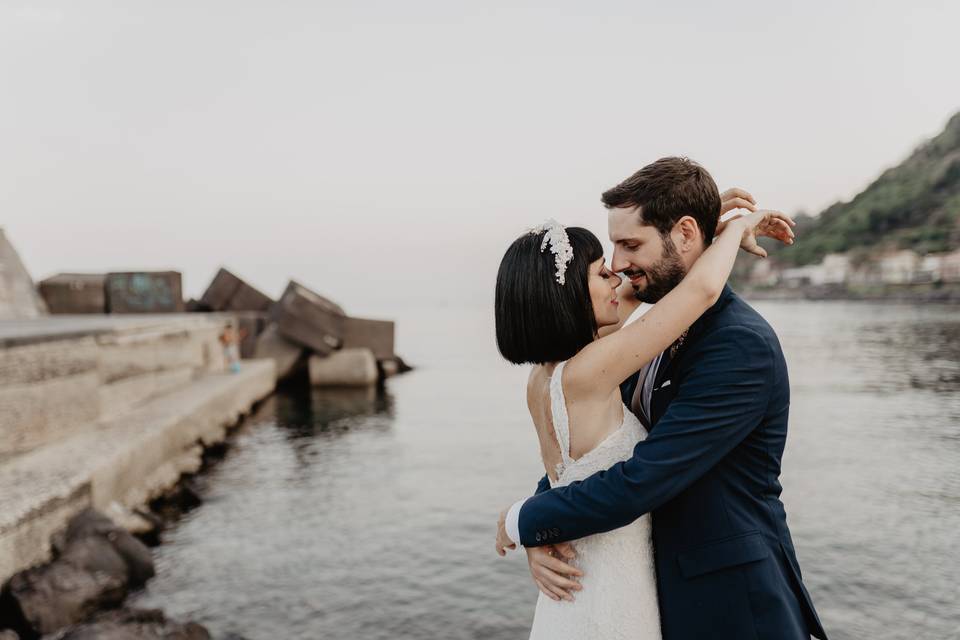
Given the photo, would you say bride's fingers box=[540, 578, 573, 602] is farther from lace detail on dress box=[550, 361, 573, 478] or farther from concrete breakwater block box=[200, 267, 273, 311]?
concrete breakwater block box=[200, 267, 273, 311]

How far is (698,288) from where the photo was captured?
2.00m

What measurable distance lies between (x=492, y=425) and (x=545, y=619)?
1316 cm

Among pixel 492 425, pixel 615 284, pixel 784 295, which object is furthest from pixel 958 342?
pixel 784 295

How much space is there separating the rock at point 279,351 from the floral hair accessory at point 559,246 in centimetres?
1971

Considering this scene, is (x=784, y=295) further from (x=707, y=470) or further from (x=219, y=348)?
(x=707, y=470)

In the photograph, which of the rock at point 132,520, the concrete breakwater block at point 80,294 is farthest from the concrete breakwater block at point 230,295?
the rock at point 132,520

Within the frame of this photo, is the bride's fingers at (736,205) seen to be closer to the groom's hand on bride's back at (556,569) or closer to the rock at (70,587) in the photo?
the groom's hand on bride's back at (556,569)

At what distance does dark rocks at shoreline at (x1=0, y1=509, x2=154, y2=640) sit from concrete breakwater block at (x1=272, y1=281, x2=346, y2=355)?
14226 mm

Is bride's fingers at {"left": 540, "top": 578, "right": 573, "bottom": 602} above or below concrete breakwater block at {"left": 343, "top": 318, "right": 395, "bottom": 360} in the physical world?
above

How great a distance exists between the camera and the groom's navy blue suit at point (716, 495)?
6.30 feet

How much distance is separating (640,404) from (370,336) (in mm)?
20802

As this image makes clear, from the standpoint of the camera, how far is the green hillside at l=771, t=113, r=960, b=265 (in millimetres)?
106312

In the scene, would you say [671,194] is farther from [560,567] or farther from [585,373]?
[560,567]

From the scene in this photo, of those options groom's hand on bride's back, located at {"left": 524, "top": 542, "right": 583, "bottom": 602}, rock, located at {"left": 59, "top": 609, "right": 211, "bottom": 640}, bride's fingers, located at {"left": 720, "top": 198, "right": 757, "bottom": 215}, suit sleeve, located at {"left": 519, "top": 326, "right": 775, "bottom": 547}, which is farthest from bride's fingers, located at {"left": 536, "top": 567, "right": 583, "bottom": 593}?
rock, located at {"left": 59, "top": 609, "right": 211, "bottom": 640}
